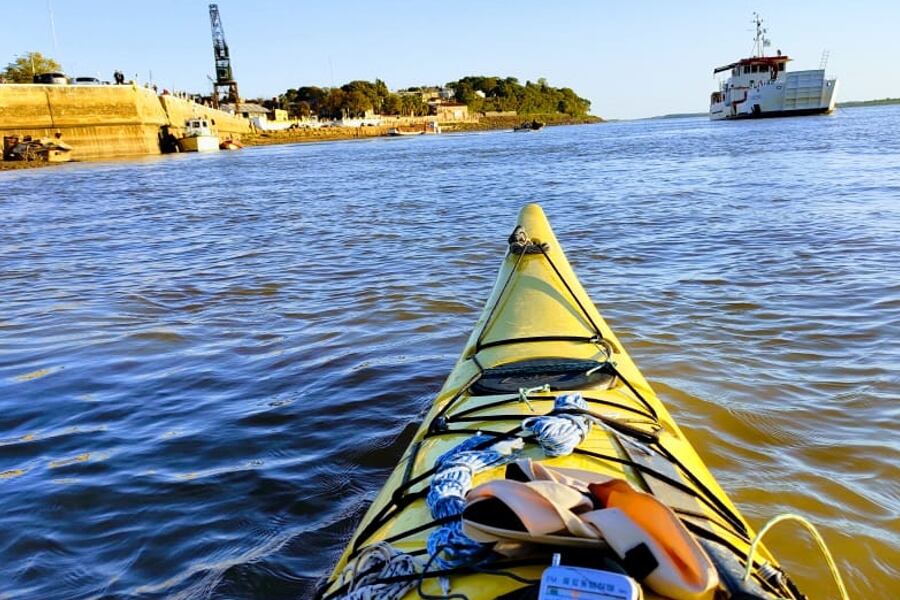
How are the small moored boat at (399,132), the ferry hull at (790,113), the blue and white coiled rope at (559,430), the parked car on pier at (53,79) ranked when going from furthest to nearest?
the small moored boat at (399,132), the ferry hull at (790,113), the parked car on pier at (53,79), the blue and white coiled rope at (559,430)

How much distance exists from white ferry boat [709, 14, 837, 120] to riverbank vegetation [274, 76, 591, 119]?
200ft

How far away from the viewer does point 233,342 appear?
611 cm

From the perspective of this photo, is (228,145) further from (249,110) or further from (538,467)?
(538,467)

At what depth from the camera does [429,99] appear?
5202 inches

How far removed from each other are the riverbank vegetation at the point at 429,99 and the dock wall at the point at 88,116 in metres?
58.1

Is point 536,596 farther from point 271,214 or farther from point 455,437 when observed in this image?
→ point 271,214

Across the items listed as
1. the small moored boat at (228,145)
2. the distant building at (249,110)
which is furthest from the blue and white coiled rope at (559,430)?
the distant building at (249,110)

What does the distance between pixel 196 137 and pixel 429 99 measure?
9285 cm

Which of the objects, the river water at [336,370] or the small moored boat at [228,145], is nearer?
the river water at [336,370]

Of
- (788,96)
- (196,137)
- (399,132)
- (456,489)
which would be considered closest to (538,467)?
(456,489)

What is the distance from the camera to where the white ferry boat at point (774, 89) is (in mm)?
49125

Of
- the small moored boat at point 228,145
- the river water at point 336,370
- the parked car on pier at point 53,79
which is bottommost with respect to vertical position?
the river water at point 336,370

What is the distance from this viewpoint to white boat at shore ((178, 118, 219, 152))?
45312 millimetres

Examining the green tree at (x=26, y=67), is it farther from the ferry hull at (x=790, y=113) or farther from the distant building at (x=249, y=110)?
the ferry hull at (x=790, y=113)
